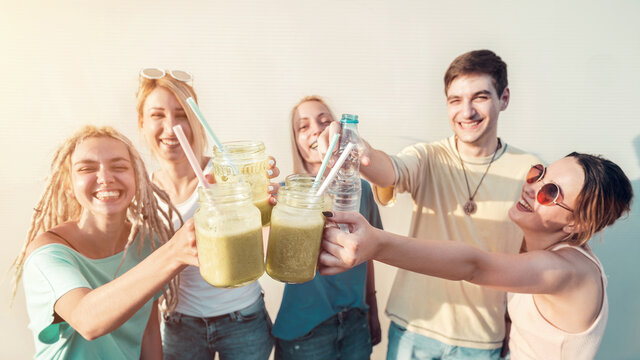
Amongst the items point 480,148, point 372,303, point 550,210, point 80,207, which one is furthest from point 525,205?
point 80,207

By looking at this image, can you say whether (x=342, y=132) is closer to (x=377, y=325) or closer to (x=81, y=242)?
(x=81, y=242)

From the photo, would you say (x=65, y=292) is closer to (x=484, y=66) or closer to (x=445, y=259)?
(x=445, y=259)

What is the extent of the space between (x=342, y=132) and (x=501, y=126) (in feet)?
5.82

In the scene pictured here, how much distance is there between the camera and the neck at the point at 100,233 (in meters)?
1.50

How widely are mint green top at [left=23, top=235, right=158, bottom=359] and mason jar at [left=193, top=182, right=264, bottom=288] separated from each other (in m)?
0.69

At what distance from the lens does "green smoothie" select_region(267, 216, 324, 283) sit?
0.97 metres

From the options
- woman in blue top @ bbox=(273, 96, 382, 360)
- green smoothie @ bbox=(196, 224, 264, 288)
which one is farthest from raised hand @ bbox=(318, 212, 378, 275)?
woman in blue top @ bbox=(273, 96, 382, 360)

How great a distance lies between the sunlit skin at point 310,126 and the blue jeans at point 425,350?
46.3 inches

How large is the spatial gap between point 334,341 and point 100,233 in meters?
1.40

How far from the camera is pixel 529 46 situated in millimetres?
2471

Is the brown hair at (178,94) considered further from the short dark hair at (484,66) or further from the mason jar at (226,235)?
the short dark hair at (484,66)

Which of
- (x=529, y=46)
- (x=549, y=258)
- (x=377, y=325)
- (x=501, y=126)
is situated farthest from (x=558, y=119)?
(x=377, y=325)

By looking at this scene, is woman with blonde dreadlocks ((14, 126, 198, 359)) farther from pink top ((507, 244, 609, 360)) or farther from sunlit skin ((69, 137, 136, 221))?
pink top ((507, 244, 609, 360))

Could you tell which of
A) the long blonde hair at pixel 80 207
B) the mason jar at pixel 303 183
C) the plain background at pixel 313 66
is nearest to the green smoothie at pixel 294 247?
the mason jar at pixel 303 183
